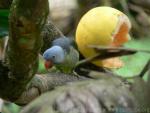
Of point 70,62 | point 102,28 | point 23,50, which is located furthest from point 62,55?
point 23,50

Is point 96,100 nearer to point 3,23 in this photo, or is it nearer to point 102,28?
point 102,28

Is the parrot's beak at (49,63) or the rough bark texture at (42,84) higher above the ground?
the rough bark texture at (42,84)

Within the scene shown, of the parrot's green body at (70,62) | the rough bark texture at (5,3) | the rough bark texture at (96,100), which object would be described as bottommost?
the parrot's green body at (70,62)

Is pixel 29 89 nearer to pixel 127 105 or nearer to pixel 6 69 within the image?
pixel 6 69

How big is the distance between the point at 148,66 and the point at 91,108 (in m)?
→ 0.08

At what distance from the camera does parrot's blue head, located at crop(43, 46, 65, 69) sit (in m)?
1.66

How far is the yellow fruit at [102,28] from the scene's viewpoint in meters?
0.98

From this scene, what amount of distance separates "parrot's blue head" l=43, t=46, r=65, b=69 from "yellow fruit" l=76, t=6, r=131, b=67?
2.06ft

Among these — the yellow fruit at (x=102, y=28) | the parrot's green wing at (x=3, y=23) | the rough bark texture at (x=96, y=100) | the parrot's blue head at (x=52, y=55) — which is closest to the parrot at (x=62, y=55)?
the parrot's blue head at (x=52, y=55)

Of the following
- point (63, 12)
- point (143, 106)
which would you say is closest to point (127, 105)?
point (143, 106)

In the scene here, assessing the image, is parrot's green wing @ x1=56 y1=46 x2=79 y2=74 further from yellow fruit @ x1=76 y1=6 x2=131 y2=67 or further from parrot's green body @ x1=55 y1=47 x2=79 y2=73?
yellow fruit @ x1=76 y1=6 x2=131 y2=67

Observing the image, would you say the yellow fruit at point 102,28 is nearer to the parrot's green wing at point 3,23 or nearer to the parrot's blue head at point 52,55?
the parrot's green wing at point 3,23

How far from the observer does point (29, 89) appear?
117cm

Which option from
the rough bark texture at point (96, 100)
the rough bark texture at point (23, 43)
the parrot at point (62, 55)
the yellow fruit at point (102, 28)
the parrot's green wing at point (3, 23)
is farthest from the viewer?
the parrot at point (62, 55)
